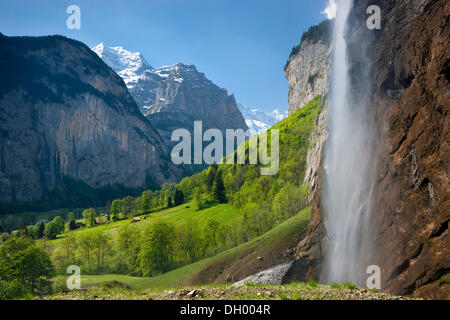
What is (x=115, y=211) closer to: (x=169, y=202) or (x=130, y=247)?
(x=169, y=202)

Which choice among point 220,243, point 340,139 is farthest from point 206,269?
point 340,139

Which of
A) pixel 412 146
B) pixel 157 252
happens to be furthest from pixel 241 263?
pixel 412 146

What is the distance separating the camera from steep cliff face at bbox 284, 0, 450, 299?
13047 millimetres

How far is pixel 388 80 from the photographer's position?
18.3 m

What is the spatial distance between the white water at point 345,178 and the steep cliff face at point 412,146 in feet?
5.75

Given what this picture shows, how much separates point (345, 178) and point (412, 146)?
935 cm

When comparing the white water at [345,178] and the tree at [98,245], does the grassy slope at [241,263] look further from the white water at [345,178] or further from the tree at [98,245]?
the tree at [98,245]

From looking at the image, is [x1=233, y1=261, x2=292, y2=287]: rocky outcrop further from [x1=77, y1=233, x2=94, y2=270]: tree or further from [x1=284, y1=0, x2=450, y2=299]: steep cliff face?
[x1=77, y1=233, x2=94, y2=270]: tree

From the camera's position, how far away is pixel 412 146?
50.2ft

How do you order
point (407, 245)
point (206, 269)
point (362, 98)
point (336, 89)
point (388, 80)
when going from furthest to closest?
1. point (206, 269)
2. point (336, 89)
3. point (362, 98)
4. point (388, 80)
5. point (407, 245)
